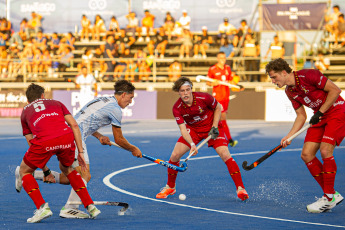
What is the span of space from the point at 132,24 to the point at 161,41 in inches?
61.9

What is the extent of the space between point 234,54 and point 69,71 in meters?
7.29

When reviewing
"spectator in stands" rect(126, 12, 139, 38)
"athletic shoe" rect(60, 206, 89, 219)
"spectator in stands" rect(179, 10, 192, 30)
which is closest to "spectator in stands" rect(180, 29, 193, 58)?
"spectator in stands" rect(179, 10, 192, 30)

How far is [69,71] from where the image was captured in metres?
28.8

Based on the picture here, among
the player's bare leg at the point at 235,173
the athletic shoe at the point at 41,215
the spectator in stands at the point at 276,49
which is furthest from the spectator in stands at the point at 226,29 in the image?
the athletic shoe at the point at 41,215

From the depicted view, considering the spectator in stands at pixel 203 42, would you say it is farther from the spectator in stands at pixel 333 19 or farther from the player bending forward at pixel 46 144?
the player bending forward at pixel 46 144

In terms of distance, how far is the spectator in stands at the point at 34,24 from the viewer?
30047 millimetres

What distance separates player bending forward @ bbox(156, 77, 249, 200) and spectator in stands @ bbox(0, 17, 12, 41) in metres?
23.1

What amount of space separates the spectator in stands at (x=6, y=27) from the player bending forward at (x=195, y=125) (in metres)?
23.1

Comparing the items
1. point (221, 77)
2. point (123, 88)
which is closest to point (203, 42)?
point (221, 77)

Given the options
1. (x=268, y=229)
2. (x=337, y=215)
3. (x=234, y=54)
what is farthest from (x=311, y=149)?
(x=234, y=54)

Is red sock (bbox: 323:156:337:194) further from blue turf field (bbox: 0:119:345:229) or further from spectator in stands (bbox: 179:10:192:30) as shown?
spectator in stands (bbox: 179:10:192:30)

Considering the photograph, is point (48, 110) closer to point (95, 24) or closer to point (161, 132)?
point (161, 132)

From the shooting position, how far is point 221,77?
51.4 feet

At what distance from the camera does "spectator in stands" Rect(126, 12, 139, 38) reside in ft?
94.3
